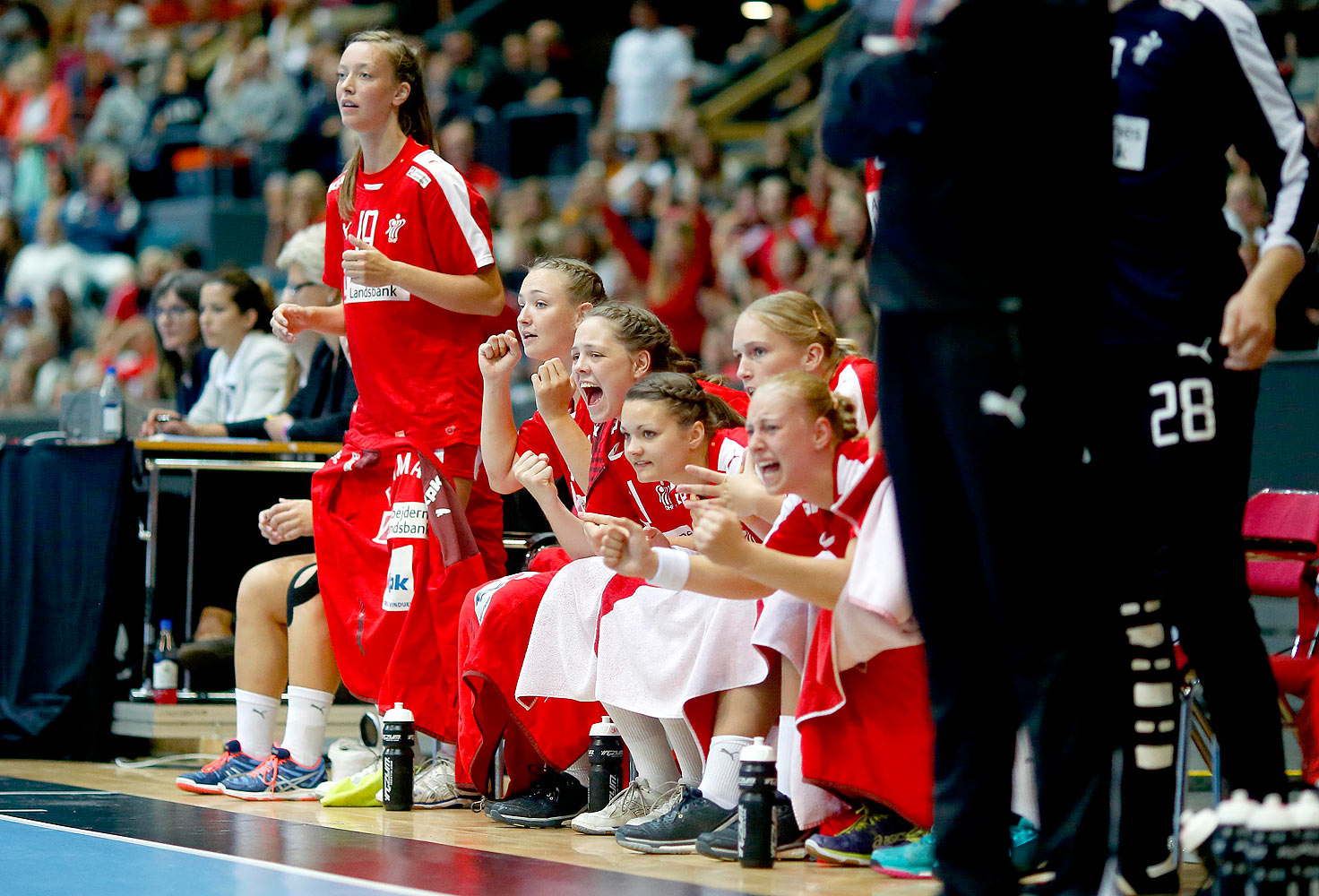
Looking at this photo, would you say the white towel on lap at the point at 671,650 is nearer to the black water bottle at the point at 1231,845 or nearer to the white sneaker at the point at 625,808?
the white sneaker at the point at 625,808

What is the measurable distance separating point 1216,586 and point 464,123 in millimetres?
9613

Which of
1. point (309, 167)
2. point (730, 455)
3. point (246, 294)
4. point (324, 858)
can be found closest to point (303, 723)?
point (324, 858)

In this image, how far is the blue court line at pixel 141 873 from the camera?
2.88 m

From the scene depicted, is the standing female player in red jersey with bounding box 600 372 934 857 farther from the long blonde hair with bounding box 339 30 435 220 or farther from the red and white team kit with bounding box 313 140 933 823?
the long blonde hair with bounding box 339 30 435 220

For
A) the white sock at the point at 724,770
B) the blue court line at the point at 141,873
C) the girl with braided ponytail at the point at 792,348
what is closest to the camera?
the blue court line at the point at 141,873

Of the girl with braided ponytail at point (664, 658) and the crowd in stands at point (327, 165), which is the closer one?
the girl with braided ponytail at point (664, 658)

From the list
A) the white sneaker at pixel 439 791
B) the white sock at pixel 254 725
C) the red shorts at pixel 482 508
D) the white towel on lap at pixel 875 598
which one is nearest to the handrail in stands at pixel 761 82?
the red shorts at pixel 482 508

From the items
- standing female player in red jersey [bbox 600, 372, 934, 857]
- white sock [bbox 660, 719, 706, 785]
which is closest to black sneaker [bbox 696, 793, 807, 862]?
standing female player in red jersey [bbox 600, 372, 934, 857]

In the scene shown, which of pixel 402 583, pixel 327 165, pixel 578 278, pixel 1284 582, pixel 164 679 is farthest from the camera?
pixel 327 165

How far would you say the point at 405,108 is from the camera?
474 cm

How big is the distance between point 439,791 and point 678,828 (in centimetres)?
110

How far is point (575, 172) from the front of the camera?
41.6 feet

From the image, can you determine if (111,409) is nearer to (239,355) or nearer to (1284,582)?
(239,355)

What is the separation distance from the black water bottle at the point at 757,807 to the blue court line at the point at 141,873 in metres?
0.78
